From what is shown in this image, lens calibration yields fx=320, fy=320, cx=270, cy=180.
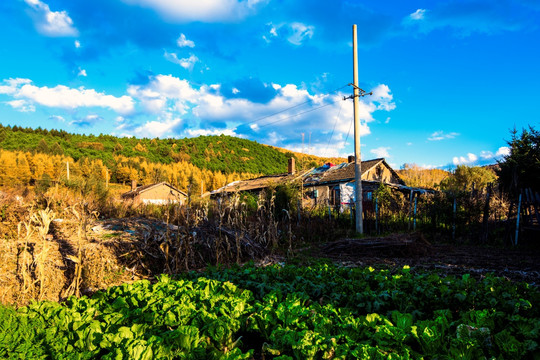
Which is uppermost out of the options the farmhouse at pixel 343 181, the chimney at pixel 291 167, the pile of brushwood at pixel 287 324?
the chimney at pixel 291 167

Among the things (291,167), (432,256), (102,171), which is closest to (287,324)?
(432,256)

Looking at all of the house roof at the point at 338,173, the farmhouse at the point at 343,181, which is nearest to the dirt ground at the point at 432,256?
the farmhouse at the point at 343,181

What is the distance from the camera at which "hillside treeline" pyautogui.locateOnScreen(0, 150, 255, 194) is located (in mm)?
42469

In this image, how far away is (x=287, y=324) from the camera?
9.29 feet

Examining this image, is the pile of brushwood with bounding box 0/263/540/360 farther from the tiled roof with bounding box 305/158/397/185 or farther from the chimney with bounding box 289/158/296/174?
the chimney with bounding box 289/158/296/174

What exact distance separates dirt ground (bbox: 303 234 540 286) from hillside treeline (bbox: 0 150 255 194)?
3429 centimetres

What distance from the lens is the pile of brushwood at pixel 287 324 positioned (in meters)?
2.35

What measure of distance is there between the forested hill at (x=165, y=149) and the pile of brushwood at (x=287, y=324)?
6018 cm

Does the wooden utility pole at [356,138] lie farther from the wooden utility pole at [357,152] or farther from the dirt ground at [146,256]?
the dirt ground at [146,256]

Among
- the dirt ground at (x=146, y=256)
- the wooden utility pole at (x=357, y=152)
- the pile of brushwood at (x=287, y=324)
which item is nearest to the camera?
the pile of brushwood at (x=287, y=324)

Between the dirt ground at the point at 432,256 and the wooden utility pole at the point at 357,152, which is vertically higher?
the wooden utility pole at the point at 357,152

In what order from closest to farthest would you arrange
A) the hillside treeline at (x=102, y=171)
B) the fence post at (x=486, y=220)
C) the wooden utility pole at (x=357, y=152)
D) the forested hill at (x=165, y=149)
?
the fence post at (x=486, y=220)
the wooden utility pole at (x=357, y=152)
the hillside treeline at (x=102, y=171)
the forested hill at (x=165, y=149)

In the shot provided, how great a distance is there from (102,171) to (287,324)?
5822 centimetres

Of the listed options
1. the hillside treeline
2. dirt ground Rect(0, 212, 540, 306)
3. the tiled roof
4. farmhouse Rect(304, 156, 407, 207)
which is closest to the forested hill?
the hillside treeline
